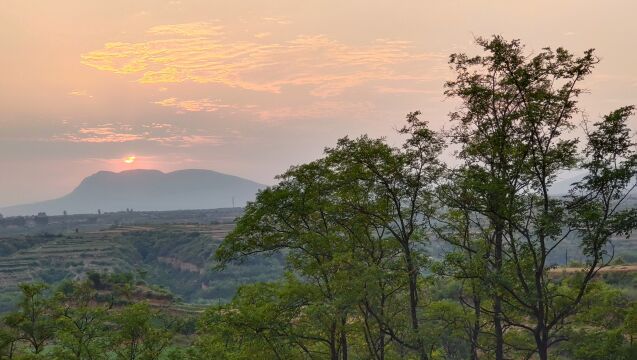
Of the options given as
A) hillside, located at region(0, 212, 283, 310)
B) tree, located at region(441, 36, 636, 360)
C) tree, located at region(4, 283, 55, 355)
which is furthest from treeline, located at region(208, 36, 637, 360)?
hillside, located at region(0, 212, 283, 310)

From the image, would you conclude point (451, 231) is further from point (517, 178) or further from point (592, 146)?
point (592, 146)

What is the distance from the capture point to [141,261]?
160 meters

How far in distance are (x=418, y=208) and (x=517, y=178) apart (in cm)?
565

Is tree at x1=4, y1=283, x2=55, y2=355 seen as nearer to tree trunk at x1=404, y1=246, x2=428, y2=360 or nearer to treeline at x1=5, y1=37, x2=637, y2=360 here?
treeline at x1=5, y1=37, x2=637, y2=360

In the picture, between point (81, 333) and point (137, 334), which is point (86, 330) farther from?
point (137, 334)

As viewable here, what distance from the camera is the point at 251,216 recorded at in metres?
24.4

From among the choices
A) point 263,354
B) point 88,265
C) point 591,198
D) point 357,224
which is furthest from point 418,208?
point 88,265

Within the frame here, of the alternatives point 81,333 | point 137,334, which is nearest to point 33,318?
point 81,333

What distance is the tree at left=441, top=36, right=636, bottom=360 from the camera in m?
19.1

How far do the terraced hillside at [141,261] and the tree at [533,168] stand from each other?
106372 mm

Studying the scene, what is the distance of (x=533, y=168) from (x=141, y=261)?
15764 cm

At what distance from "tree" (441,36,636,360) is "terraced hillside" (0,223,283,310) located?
A: 106372mm

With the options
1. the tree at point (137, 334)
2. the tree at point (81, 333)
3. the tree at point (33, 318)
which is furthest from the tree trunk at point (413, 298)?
the tree at point (33, 318)

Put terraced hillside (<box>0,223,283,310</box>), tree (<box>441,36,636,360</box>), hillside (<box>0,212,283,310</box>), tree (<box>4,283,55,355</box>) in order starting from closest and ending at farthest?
1. tree (<box>441,36,636,360</box>)
2. tree (<box>4,283,55,355</box>)
3. hillside (<box>0,212,283,310</box>)
4. terraced hillside (<box>0,223,283,310</box>)
